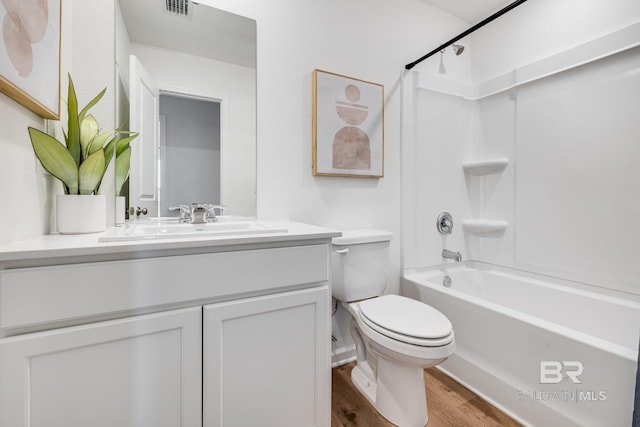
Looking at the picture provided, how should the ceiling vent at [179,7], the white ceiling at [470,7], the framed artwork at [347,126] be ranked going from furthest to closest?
the white ceiling at [470,7] → the framed artwork at [347,126] → the ceiling vent at [179,7]

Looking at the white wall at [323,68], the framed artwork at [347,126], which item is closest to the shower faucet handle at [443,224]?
the white wall at [323,68]

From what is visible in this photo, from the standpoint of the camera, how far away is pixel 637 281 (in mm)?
1504

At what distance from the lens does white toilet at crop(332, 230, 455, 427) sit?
1180 millimetres

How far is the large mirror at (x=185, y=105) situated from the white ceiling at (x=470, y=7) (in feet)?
4.94

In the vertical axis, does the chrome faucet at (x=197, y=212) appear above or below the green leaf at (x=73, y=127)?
below

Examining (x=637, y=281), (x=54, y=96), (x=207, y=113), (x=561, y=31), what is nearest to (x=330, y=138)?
(x=207, y=113)

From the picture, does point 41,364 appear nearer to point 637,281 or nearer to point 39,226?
point 39,226

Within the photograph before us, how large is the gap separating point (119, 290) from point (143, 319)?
11 cm

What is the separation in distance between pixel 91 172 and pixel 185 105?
57 centimetres

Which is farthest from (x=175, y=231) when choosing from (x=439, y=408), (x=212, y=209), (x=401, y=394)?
(x=439, y=408)

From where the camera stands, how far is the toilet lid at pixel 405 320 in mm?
1177

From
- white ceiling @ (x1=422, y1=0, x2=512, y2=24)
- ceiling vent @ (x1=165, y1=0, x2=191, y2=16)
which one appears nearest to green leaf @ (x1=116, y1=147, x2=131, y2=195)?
ceiling vent @ (x1=165, y1=0, x2=191, y2=16)

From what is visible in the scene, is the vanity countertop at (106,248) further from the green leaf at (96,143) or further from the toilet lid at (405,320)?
the toilet lid at (405,320)
